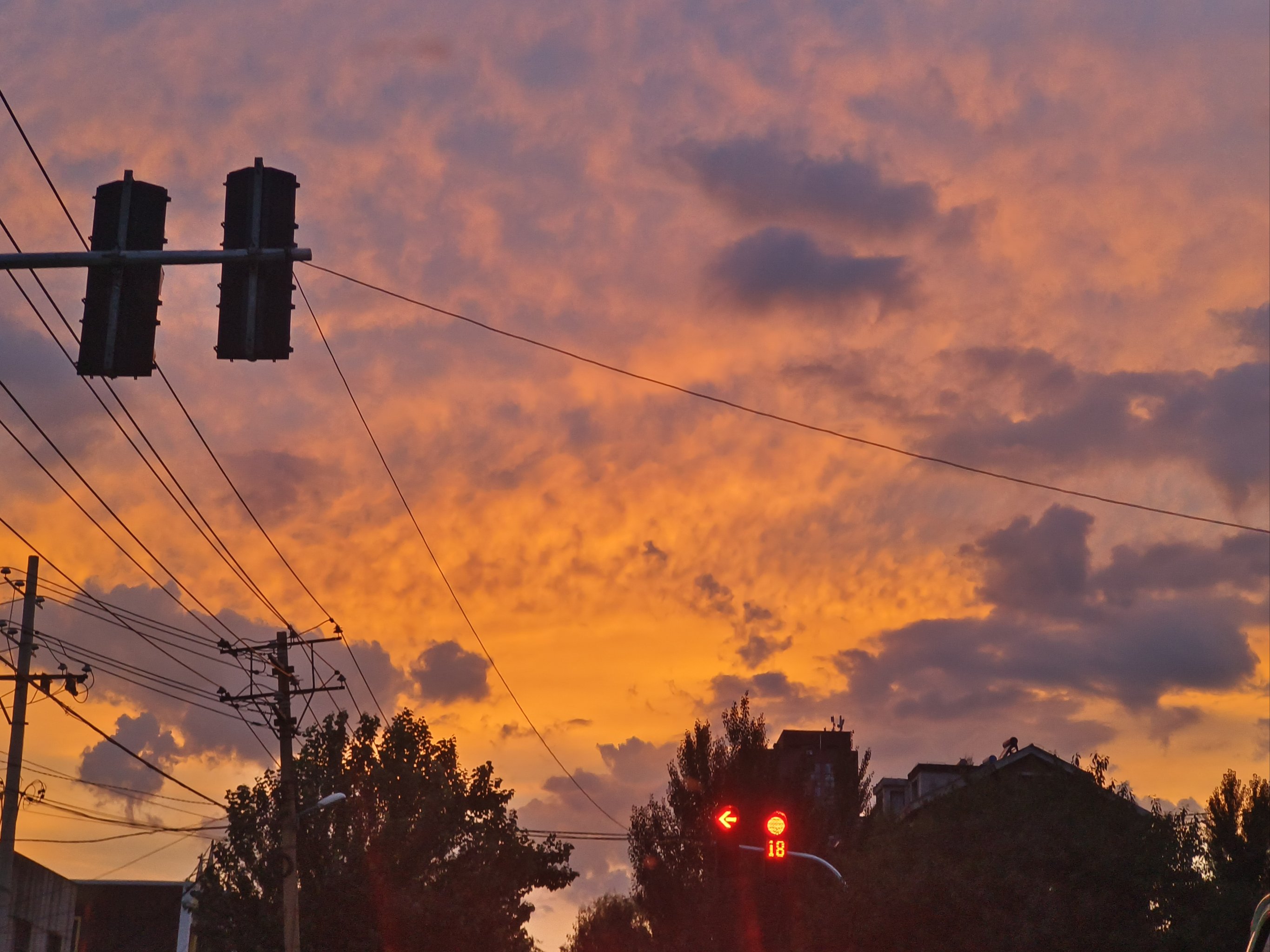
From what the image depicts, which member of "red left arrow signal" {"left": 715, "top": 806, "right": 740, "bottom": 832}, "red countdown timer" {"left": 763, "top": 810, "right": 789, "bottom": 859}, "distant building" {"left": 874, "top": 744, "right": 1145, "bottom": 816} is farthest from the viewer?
"distant building" {"left": 874, "top": 744, "right": 1145, "bottom": 816}

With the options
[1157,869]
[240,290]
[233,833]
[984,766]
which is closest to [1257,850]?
[984,766]

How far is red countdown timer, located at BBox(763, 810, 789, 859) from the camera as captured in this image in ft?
76.3

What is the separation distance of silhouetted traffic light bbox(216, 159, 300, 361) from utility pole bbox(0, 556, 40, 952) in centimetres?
2816

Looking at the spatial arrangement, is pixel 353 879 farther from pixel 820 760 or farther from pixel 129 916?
pixel 820 760

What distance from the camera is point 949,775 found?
72.8m

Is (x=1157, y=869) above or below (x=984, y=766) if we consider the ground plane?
below

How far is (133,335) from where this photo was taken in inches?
384

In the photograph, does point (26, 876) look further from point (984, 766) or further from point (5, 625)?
point (984, 766)

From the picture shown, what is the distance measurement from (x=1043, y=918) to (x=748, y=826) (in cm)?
2238

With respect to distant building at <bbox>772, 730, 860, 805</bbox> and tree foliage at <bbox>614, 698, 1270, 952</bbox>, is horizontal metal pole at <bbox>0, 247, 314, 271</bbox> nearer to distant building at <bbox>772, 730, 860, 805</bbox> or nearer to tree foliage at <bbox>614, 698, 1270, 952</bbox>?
tree foliage at <bbox>614, 698, 1270, 952</bbox>

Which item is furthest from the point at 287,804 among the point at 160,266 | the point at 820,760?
the point at 820,760

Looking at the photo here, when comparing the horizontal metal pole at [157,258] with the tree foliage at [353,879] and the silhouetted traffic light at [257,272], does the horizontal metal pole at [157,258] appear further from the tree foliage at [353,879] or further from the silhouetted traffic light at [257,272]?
the tree foliage at [353,879]

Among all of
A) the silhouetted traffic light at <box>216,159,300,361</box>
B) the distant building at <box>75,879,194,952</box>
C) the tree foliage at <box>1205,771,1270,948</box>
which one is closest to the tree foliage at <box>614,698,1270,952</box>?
the tree foliage at <box>1205,771,1270,948</box>

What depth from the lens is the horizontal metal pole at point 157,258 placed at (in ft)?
32.3
